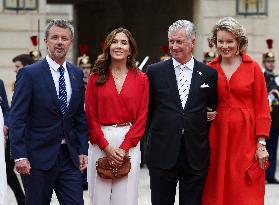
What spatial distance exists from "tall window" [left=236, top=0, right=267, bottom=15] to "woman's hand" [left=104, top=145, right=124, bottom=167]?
9.58 meters

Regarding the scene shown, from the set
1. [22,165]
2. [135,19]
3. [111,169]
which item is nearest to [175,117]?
[111,169]

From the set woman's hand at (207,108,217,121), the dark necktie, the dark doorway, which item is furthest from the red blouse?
the dark doorway

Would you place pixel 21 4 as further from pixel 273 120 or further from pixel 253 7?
pixel 273 120

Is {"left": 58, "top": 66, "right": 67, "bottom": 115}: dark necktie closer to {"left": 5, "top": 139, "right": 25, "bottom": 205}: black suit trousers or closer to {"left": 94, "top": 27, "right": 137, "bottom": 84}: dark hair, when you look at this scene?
{"left": 94, "top": 27, "right": 137, "bottom": 84}: dark hair

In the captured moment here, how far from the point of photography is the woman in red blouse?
22.2 ft

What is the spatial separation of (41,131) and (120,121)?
630 millimetres

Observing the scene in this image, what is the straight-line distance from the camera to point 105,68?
6.91m

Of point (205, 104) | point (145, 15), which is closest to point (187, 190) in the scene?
point (205, 104)

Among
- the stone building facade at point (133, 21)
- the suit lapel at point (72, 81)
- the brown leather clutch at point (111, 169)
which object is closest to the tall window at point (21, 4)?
the stone building facade at point (133, 21)

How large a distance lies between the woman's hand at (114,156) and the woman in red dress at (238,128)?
0.94 m

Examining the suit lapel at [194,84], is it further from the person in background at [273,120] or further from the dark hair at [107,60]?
the person in background at [273,120]

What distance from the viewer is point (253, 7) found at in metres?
15.8

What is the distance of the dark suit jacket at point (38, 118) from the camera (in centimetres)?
664

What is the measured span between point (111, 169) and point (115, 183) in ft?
0.52
